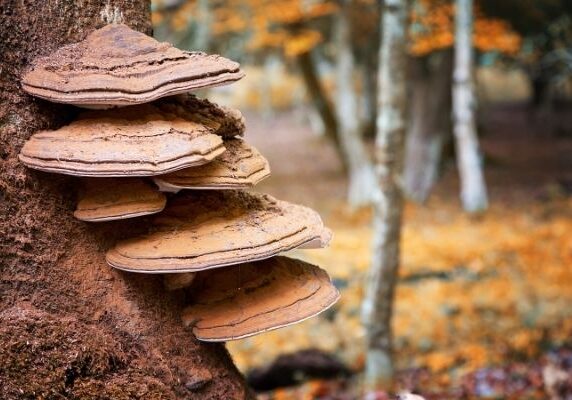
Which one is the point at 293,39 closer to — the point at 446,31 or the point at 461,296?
the point at 446,31

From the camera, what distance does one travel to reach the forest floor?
21.8ft

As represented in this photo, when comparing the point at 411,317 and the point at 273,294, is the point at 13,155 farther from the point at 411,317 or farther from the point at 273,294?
the point at 411,317

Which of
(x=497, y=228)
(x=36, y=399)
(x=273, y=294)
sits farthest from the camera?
(x=497, y=228)

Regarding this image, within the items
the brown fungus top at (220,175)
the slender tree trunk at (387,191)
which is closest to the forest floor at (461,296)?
the slender tree trunk at (387,191)

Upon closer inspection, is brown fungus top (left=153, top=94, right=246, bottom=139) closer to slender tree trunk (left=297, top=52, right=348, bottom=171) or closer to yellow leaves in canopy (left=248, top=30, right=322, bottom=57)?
yellow leaves in canopy (left=248, top=30, right=322, bottom=57)

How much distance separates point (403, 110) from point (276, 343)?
3.82m

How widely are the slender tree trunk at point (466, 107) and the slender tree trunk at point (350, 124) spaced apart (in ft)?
8.09

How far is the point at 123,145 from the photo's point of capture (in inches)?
68.9

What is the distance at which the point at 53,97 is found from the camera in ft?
5.94

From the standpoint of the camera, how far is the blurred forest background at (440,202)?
710cm

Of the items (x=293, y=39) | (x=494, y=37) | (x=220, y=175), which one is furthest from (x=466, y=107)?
(x=220, y=175)

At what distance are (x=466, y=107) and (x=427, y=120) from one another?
4809mm

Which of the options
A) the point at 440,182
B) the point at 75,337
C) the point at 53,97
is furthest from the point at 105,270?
the point at 440,182

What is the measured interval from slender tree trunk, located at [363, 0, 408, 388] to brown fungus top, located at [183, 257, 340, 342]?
3.94 meters
